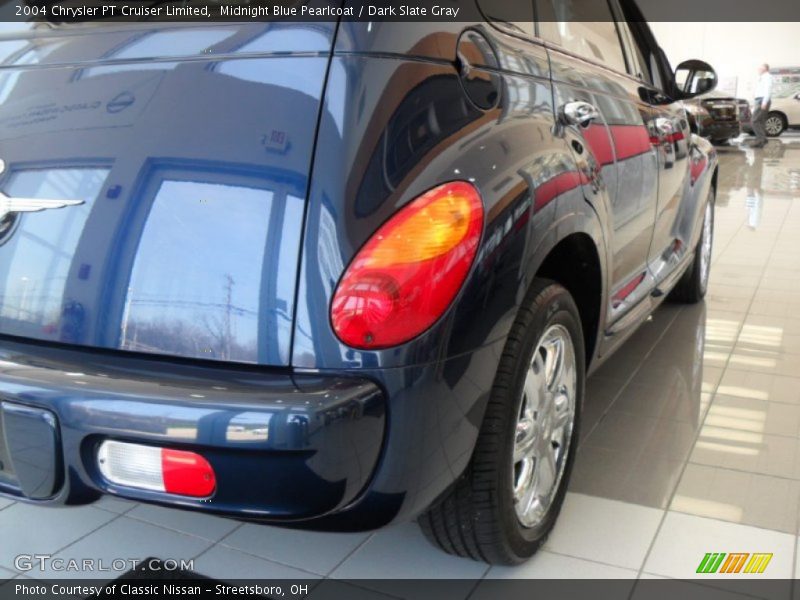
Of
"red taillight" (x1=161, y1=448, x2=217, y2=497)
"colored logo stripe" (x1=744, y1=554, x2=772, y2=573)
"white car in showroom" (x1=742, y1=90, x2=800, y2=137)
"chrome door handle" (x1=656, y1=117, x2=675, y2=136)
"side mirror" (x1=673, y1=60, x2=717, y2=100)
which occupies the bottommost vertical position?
"colored logo stripe" (x1=744, y1=554, x2=772, y2=573)

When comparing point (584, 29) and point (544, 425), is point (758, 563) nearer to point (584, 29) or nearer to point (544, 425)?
point (544, 425)

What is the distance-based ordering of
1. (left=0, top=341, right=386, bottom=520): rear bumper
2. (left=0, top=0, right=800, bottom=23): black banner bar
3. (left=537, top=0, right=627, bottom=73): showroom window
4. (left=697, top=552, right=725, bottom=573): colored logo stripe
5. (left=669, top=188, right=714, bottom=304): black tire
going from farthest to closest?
(left=669, top=188, right=714, bottom=304): black tire
(left=537, top=0, right=627, bottom=73): showroom window
(left=697, top=552, right=725, bottom=573): colored logo stripe
(left=0, top=0, right=800, bottom=23): black banner bar
(left=0, top=341, right=386, bottom=520): rear bumper

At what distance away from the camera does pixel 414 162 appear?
1.37 meters

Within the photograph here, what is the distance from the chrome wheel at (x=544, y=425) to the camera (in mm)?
1808

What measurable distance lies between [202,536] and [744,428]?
181 cm

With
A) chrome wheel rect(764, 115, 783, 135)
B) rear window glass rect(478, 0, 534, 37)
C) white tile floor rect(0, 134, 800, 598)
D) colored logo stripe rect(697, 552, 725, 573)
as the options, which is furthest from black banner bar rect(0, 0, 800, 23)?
chrome wheel rect(764, 115, 783, 135)

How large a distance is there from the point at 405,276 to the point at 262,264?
0.78 ft

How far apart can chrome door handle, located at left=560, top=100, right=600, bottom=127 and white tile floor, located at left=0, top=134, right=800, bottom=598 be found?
101 centimetres

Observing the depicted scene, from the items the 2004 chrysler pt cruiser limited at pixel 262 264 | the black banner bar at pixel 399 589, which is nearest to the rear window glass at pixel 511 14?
the 2004 chrysler pt cruiser limited at pixel 262 264

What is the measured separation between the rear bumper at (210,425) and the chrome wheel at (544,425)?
1.75 feet

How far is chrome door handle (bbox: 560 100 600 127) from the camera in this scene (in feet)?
6.14

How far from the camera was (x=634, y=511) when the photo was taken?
2172 mm

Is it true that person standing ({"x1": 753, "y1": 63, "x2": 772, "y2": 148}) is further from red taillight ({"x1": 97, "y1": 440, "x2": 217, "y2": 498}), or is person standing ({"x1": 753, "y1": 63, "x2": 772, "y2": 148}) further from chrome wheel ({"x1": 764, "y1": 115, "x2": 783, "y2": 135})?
red taillight ({"x1": 97, "y1": 440, "x2": 217, "y2": 498})

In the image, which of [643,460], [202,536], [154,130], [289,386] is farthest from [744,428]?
[154,130]
